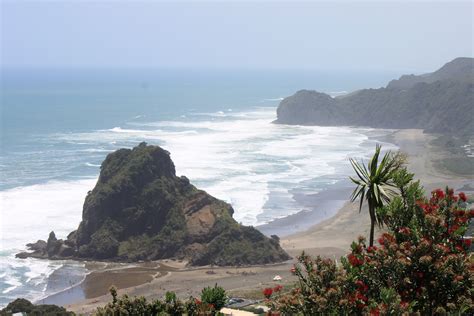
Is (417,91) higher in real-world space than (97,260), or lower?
higher

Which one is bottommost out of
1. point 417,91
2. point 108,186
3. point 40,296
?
point 40,296

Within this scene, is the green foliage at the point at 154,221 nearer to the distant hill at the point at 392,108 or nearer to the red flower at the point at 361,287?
the red flower at the point at 361,287

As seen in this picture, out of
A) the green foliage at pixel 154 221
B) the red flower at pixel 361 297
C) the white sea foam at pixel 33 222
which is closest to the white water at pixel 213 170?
the white sea foam at pixel 33 222

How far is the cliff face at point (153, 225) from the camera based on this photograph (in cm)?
5559

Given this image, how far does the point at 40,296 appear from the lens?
1847 inches

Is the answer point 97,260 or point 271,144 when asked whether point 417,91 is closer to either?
point 271,144

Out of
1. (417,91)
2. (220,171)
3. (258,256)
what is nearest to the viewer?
(258,256)

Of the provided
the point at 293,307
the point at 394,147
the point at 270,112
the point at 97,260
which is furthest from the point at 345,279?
the point at 270,112

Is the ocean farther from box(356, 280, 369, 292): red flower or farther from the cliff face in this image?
box(356, 280, 369, 292): red flower

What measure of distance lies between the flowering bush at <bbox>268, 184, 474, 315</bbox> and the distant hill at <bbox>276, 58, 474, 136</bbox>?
396ft

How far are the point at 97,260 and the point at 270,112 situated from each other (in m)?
129

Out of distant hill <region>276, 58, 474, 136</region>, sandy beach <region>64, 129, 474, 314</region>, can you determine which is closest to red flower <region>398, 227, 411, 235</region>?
sandy beach <region>64, 129, 474, 314</region>

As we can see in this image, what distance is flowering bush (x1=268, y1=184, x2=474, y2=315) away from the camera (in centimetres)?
1655

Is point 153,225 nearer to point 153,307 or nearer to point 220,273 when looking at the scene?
point 220,273
